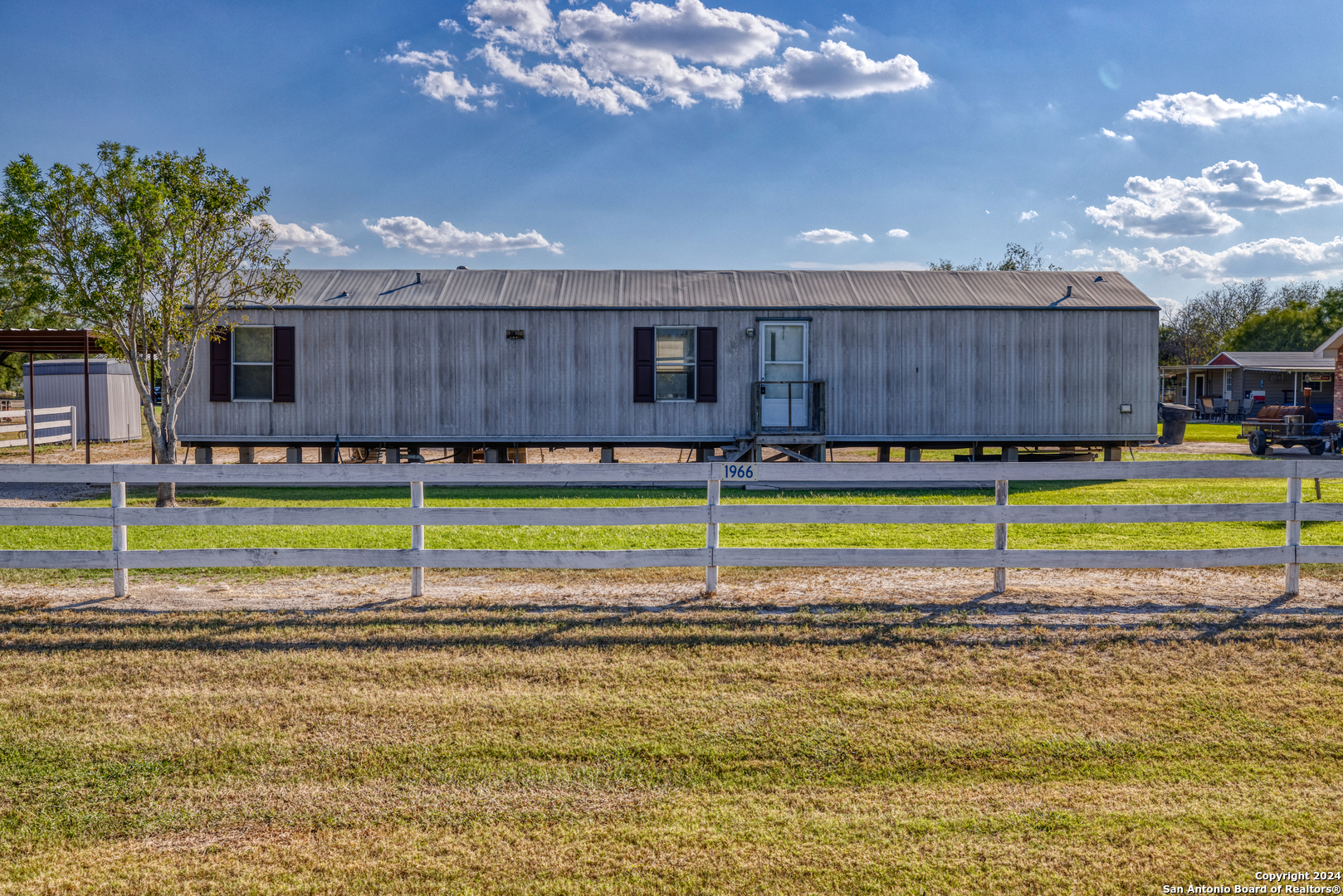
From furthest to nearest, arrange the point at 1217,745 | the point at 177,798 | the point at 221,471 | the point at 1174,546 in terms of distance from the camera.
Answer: the point at 1174,546 → the point at 221,471 → the point at 1217,745 → the point at 177,798

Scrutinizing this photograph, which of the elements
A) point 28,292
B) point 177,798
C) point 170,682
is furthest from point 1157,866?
point 28,292

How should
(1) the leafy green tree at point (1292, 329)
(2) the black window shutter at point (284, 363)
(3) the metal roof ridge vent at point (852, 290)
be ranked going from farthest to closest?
(1) the leafy green tree at point (1292, 329) → (3) the metal roof ridge vent at point (852, 290) → (2) the black window shutter at point (284, 363)

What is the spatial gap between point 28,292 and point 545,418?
742cm

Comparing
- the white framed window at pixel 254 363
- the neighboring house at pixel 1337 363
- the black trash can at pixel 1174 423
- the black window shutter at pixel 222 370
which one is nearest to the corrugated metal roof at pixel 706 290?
the white framed window at pixel 254 363

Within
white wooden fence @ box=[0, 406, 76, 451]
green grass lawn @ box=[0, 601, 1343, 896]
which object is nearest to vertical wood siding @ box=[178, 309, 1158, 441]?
white wooden fence @ box=[0, 406, 76, 451]

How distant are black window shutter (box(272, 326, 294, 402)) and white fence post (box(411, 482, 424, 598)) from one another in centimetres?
995

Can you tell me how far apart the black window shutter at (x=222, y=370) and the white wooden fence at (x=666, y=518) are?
30.4 feet

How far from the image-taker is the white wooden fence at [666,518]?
19.7ft

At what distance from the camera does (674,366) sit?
1516cm

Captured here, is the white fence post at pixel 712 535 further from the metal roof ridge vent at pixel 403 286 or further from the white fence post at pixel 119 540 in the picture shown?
the metal roof ridge vent at pixel 403 286

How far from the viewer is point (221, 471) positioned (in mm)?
6363

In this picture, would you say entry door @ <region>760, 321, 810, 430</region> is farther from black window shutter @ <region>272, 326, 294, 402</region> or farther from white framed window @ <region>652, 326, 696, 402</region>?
black window shutter @ <region>272, 326, 294, 402</region>

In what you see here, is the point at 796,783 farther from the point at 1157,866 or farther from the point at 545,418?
the point at 545,418

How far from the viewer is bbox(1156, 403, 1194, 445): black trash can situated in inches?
893
